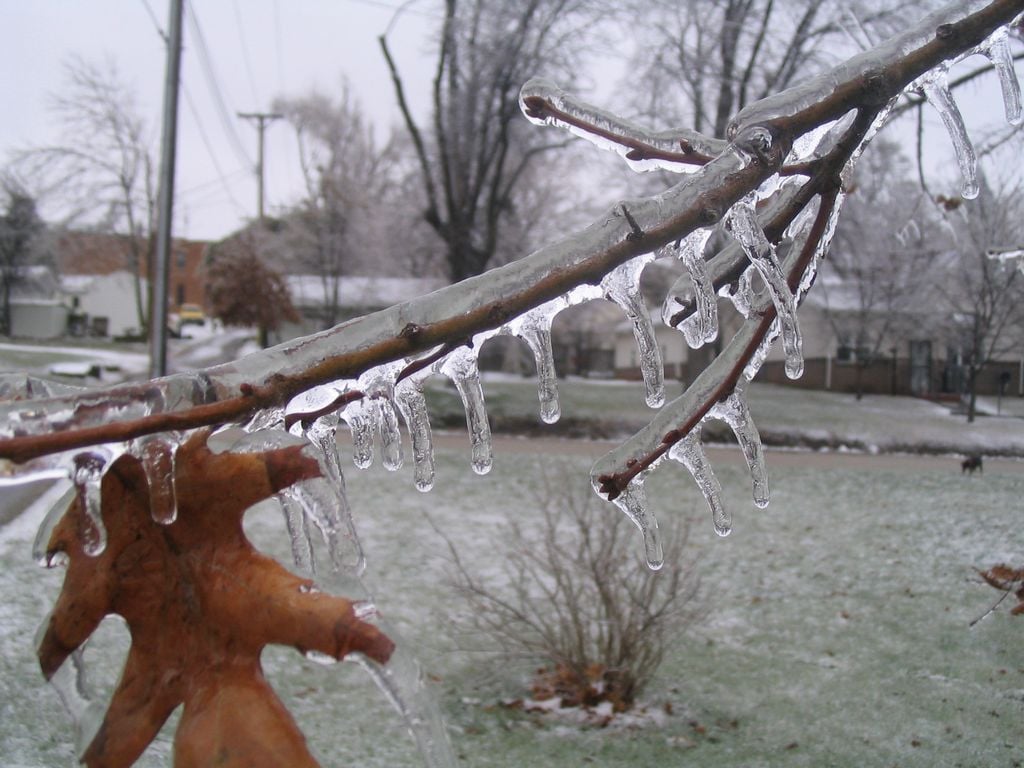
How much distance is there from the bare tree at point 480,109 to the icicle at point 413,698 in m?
16.6

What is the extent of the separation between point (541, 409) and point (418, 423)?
0.86ft

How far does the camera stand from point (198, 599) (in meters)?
0.77

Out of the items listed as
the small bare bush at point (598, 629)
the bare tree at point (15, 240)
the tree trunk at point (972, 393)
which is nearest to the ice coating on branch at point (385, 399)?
the small bare bush at point (598, 629)

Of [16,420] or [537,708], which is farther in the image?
[537,708]

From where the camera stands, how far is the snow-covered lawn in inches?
234

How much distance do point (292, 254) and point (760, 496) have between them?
30.2 metres

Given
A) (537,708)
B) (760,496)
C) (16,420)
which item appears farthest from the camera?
(537,708)

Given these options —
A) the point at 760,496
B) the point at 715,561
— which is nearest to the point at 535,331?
the point at 760,496

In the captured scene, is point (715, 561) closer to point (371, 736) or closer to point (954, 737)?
point (954, 737)

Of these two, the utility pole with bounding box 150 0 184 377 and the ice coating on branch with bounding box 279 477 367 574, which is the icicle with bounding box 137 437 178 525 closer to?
the ice coating on branch with bounding box 279 477 367 574

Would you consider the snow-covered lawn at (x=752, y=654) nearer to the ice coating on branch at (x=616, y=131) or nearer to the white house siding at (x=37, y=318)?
the ice coating on branch at (x=616, y=131)

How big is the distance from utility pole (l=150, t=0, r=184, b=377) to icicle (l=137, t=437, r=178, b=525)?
895cm

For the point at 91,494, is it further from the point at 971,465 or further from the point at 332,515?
the point at 971,465

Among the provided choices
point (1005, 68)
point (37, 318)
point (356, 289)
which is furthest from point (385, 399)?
point (37, 318)
